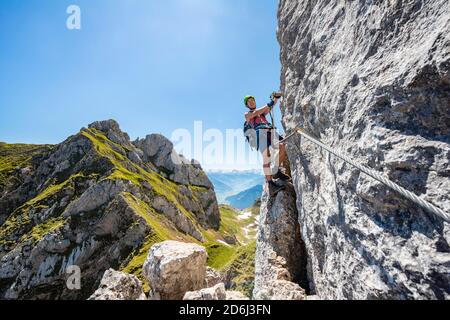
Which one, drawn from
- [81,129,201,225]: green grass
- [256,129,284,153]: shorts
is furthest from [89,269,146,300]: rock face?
[81,129,201,225]: green grass

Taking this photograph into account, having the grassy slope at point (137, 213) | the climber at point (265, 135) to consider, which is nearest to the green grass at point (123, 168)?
the grassy slope at point (137, 213)

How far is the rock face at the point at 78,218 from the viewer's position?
232ft

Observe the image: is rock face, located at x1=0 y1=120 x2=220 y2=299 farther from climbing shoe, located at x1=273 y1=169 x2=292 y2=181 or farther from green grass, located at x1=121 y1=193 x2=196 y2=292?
climbing shoe, located at x1=273 y1=169 x2=292 y2=181

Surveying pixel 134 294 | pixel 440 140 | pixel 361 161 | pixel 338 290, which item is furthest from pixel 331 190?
pixel 134 294

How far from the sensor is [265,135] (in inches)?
535

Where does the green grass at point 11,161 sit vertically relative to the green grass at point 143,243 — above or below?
above

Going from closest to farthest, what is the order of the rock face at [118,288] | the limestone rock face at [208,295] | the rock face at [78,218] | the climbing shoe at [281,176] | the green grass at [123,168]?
the limestone rock face at [208,295], the rock face at [118,288], the climbing shoe at [281,176], the rock face at [78,218], the green grass at [123,168]

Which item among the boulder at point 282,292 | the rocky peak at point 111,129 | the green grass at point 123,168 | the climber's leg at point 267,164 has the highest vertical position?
the rocky peak at point 111,129

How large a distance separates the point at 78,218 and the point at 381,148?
297 feet

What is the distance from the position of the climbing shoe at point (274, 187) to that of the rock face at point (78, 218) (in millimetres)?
53239

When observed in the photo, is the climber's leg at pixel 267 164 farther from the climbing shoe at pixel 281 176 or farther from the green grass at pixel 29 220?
the green grass at pixel 29 220

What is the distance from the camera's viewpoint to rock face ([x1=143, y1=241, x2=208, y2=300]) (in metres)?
10.2

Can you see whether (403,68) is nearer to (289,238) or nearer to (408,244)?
(408,244)

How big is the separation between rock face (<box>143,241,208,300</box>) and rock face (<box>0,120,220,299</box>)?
52894 mm
